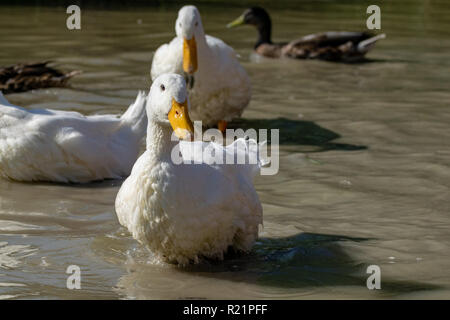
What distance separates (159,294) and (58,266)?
753 mm

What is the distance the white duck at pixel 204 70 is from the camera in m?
7.34

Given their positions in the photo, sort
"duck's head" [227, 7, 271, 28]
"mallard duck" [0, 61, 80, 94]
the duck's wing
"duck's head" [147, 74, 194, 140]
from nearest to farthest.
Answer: "duck's head" [147, 74, 194, 140] → the duck's wing → "mallard duck" [0, 61, 80, 94] → "duck's head" [227, 7, 271, 28]

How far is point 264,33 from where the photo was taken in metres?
12.5

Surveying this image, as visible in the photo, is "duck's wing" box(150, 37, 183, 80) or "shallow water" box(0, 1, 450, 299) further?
"duck's wing" box(150, 37, 183, 80)

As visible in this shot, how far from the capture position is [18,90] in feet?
30.0

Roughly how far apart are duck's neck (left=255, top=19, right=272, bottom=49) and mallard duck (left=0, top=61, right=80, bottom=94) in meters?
3.95

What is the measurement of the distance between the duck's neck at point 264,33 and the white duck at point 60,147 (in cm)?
600

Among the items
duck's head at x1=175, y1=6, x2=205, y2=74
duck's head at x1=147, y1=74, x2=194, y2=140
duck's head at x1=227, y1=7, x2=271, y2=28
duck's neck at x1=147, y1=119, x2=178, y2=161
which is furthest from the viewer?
duck's head at x1=227, y1=7, x2=271, y2=28

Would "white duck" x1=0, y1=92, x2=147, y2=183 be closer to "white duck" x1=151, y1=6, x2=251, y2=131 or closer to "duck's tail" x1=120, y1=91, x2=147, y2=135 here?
"duck's tail" x1=120, y1=91, x2=147, y2=135

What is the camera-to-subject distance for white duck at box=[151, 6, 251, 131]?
7.34 meters

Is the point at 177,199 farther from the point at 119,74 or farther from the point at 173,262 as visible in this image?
the point at 119,74

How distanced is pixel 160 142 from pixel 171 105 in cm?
23

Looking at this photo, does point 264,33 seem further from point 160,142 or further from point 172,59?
point 160,142

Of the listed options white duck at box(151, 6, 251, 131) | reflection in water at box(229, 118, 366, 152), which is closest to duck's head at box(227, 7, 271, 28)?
reflection in water at box(229, 118, 366, 152)
